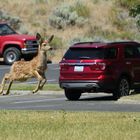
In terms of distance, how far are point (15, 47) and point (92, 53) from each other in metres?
19.1

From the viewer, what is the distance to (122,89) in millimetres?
24266

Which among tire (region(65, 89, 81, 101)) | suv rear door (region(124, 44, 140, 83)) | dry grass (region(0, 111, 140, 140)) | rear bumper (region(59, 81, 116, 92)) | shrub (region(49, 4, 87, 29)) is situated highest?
dry grass (region(0, 111, 140, 140))

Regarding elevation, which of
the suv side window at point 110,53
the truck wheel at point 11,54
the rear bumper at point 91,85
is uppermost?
the suv side window at point 110,53

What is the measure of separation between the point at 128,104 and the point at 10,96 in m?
5.65

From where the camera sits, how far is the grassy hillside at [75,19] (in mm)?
50094

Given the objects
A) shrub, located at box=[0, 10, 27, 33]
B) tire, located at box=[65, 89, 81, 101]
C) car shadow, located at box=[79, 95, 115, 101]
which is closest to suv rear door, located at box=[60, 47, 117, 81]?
tire, located at box=[65, 89, 81, 101]

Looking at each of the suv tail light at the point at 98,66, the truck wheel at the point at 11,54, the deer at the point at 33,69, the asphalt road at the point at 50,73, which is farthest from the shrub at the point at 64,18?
the suv tail light at the point at 98,66

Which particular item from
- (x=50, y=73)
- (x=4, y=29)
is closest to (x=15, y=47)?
(x=4, y=29)

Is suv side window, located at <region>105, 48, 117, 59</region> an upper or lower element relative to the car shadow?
upper

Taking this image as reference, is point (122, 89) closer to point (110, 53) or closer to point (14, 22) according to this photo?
point (110, 53)

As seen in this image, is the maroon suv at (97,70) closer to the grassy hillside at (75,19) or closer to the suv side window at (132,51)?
the suv side window at (132,51)

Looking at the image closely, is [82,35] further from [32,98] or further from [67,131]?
[67,131]

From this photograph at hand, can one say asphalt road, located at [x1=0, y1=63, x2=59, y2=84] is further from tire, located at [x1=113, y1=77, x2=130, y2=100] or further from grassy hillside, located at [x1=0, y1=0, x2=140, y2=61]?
grassy hillside, located at [x1=0, y1=0, x2=140, y2=61]

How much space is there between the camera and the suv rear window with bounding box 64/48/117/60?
77.6 feet
